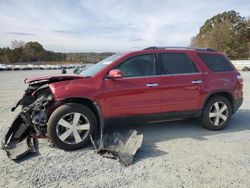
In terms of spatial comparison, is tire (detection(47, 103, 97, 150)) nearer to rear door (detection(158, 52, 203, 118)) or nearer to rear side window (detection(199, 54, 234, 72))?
rear door (detection(158, 52, 203, 118))

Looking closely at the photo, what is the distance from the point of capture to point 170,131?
215 inches

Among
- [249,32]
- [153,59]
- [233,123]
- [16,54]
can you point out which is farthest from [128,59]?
[16,54]

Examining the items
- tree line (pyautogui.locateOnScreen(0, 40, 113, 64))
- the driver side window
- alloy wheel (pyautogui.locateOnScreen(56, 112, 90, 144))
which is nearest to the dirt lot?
alloy wheel (pyautogui.locateOnScreen(56, 112, 90, 144))

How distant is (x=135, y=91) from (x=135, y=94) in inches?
2.3

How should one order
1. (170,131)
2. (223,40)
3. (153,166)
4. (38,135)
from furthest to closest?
1. (223,40)
2. (170,131)
3. (38,135)
4. (153,166)

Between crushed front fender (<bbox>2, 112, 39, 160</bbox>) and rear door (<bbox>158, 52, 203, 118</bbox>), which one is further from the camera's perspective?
rear door (<bbox>158, 52, 203, 118</bbox>)

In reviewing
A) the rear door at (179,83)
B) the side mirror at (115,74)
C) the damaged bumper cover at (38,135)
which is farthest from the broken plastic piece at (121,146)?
the side mirror at (115,74)

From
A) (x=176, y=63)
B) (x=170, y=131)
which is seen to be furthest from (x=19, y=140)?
(x=176, y=63)

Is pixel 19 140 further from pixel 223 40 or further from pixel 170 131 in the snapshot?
pixel 223 40

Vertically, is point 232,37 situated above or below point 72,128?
above

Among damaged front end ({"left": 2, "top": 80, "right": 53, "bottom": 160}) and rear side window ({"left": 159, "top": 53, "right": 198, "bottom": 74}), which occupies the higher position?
rear side window ({"left": 159, "top": 53, "right": 198, "bottom": 74})

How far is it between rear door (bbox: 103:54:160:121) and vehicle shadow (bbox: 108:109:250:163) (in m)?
0.45

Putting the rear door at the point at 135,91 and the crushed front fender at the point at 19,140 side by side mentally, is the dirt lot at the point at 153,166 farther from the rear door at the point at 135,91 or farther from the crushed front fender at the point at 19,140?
the rear door at the point at 135,91

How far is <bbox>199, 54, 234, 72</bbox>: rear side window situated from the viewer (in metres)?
5.55
